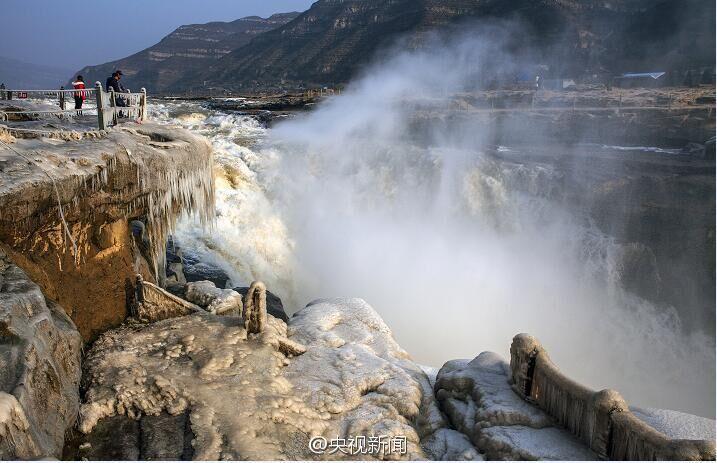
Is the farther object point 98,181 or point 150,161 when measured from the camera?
point 150,161

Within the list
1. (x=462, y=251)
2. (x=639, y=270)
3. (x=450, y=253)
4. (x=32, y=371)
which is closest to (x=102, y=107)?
(x=32, y=371)

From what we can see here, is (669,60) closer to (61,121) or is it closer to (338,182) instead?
(338,182)

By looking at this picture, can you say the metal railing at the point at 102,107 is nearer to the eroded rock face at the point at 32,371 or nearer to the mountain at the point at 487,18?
the eroded rock face at the point at 32,371

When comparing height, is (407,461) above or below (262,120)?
below

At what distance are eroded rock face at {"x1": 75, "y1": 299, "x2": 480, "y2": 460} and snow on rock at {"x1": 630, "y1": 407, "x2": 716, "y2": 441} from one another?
2.32 m

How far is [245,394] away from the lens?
20.9 ft

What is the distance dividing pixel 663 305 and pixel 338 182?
12.7m

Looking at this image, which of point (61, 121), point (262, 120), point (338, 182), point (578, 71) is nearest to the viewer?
point (61, 121)

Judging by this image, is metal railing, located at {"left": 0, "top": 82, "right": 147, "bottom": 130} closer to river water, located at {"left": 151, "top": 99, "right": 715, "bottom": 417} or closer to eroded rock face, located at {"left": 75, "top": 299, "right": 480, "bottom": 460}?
eroded rock face, located at {"left": 75, "top": 299, "right": 480, "bottom": 460}

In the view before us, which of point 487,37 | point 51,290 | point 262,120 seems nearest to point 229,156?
point 262,120

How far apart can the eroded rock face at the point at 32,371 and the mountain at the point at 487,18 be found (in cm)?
4918

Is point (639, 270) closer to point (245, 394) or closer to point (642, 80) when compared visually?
point (245, 394)

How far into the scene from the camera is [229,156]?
731 inches

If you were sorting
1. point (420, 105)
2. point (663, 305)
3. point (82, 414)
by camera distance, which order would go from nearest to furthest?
point (82, 414) → point (663, 305) → point (420, 105)
